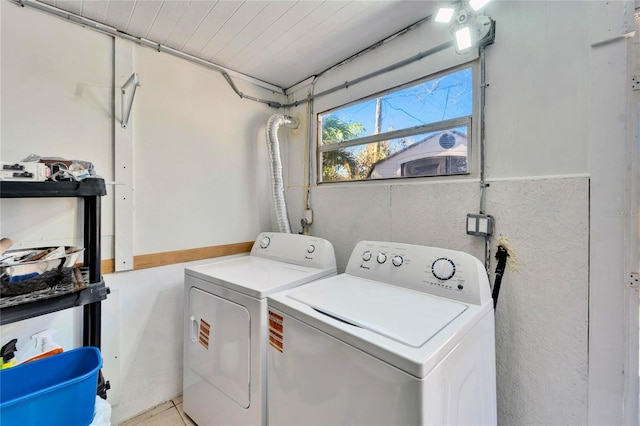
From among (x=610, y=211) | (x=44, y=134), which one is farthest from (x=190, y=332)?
(x=610, y=211)

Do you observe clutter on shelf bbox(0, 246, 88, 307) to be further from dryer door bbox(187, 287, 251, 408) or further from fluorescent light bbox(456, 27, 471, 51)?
fluorescent light bbox(456, 27, 471, 51)

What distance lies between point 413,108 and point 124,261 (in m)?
1.93

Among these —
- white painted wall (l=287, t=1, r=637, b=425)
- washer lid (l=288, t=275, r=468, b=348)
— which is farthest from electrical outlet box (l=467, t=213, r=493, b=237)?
washer lid (l=288, t=275, r=468, b=348)

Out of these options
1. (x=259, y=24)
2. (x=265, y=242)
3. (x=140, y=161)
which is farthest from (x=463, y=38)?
(x=140, y=161)

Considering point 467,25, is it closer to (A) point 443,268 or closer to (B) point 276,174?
(A) point 443,268

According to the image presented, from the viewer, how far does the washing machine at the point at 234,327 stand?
123 cm

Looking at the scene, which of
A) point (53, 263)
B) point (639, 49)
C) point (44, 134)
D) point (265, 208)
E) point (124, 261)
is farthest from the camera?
point (265, 208)

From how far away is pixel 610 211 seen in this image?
0.99 meters

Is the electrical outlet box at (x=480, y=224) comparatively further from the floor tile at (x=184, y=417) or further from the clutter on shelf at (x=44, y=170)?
the floor tile at (x=184, y=417)

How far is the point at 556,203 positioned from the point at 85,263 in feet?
7.23

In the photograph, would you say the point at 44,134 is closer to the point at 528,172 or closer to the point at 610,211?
the point at 528,172

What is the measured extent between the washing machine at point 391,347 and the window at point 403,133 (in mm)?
552

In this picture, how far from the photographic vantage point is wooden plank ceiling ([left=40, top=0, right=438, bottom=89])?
1358 mm

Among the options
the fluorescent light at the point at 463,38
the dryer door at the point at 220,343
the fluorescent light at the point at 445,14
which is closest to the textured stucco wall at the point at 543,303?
the fluorescent light at the point at 463,38
